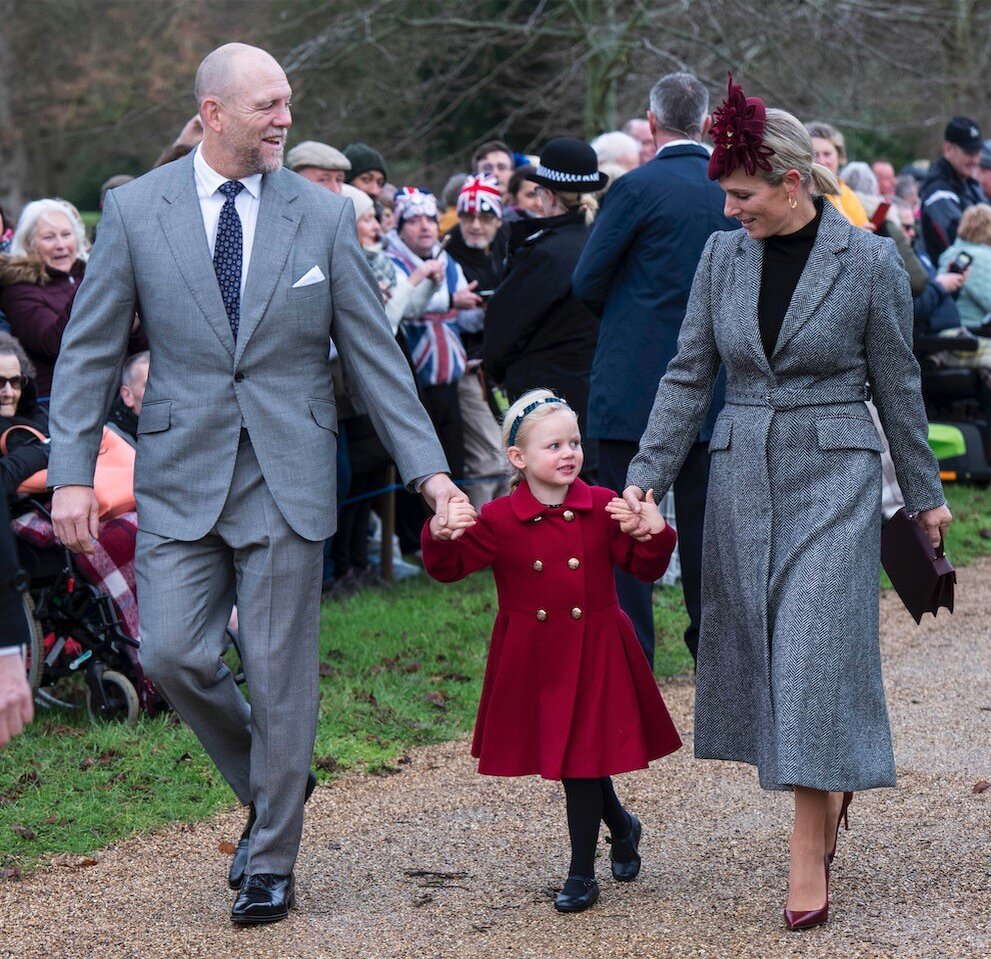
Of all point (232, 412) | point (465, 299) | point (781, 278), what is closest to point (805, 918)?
point (781, 278)

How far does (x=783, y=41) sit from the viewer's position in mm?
16203

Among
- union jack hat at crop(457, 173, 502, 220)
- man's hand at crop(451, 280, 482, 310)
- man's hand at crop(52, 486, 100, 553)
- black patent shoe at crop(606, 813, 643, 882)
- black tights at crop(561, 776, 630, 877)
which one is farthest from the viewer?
union jack hat at crop(457, 173, 502, 220)

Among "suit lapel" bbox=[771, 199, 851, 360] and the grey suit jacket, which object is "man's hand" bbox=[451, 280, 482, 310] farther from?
"suit lapel" bbox=[771, 199, 851, 360]

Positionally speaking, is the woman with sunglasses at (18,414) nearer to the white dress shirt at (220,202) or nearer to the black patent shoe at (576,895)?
the white dress shirt at (220,202)

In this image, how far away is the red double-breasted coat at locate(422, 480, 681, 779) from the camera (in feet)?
14.1

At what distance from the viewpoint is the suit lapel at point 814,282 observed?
4.24 meters

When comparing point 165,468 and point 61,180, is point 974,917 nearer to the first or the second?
point 165,468

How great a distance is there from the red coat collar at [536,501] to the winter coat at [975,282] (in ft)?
26.1

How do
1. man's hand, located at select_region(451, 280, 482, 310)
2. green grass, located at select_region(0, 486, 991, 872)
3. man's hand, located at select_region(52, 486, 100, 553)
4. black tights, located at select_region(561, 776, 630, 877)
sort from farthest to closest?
man's hand, located at select_region(451, 280, 482, 310)
green grass, located at select_region(0, 486, 991, 872)
black tights, located at select_region(561, 776, 630, 877)
man's hand, located at select_region(52, 486, 100, 553)

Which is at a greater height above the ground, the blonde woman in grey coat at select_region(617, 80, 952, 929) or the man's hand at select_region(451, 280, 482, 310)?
the blonde woman in grey coat at select_region(617, 80, 952, 929)

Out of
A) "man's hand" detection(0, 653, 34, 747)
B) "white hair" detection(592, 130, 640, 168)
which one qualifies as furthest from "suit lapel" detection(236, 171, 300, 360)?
"white hair" detection(592, 130, 640, 168)

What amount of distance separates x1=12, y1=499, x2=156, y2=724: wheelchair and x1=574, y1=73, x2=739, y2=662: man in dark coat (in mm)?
1922

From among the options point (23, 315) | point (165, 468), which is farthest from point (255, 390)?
point (23, 315)

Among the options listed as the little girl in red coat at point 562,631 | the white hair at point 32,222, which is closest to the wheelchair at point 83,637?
the white hair at point 32,222
